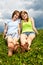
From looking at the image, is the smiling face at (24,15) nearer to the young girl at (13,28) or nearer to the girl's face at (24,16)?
the girl's face at (24,16)

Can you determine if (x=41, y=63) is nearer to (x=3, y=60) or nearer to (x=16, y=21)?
(x=3, y=60)

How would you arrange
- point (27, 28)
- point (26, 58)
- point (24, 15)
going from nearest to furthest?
1. point (26, 58)
2. point (24, 15)
3. point (27, 28)

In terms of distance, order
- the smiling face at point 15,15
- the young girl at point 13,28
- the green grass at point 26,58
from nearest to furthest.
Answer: the green grass at point 26,58 → the young girl at point 13,28 → the smiling face at point 15,15

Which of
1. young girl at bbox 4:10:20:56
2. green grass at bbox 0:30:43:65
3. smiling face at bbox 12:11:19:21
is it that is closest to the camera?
green grass at bbox 0:30:43:65

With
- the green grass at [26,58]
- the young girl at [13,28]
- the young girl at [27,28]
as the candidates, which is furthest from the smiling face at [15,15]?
the green grass at [26,58]

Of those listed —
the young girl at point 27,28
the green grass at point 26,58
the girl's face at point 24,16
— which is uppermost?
A: the girl's face at point 24,16

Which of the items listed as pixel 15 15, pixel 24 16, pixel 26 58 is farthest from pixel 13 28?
pixel 26 58

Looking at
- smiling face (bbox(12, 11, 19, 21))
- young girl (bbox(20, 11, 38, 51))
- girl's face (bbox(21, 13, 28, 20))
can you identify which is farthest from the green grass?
smiling face (bbox(12, 11, 19, 21))

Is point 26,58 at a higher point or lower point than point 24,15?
lower

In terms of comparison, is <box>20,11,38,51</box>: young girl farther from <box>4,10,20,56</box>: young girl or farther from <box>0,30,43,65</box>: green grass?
<box>0,30,43,65</box>: green grass

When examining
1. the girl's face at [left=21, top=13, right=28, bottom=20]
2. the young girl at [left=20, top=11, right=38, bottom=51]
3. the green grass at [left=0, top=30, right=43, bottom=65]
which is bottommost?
the green grass at [left=0, top=30, right=43, bottom=65]

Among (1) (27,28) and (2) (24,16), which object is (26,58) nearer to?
(1) (27,28)

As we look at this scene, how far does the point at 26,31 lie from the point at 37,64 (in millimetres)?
4210

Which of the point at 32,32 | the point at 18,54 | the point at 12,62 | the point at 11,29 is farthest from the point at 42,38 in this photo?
the point at 12,62
